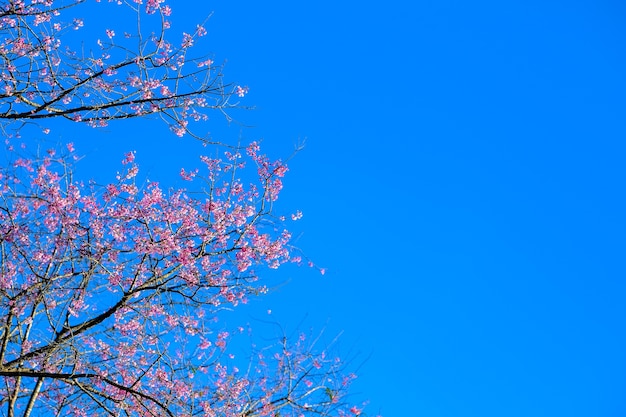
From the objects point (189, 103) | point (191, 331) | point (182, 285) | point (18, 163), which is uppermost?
point (18, 163)

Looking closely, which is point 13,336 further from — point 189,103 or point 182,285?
point 189,103

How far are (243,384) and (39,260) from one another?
355 centimetres

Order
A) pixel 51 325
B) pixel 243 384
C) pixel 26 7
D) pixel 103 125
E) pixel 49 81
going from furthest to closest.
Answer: pixel 243 384
pixel 51 325
pixel 103 125
pixel 49 81
pixel 26 7

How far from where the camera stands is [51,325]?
6895 millimetres

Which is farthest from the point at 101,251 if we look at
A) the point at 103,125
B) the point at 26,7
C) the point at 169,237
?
the point at 26,7

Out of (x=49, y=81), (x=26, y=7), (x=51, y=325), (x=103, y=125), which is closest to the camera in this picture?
(x=26, y=7)

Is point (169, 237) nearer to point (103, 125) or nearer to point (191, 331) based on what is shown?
point (191, 331)

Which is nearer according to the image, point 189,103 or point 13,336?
point 189,103

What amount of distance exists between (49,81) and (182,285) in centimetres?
325

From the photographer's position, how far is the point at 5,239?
7234mm

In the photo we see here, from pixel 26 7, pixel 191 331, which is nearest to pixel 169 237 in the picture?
pixel 191 331

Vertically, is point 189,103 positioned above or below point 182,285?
above

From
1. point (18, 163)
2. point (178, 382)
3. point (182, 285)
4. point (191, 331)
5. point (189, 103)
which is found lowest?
point (178, 382)

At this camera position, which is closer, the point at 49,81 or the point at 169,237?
the point at 49,81
